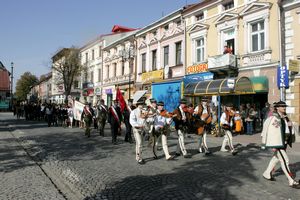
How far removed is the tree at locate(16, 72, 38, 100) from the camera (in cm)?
8894

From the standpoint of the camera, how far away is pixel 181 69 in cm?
2703

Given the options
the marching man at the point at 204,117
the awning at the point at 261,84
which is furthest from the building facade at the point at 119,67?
the marching man at the point at 204,117

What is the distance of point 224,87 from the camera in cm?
1881

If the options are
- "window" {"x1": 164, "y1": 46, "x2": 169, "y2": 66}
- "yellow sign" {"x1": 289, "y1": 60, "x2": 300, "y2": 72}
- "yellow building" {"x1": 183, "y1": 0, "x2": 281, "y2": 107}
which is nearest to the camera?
"yellow sign" {"x1": 289, "y1": 60, "x2": 300, "y2": 72}

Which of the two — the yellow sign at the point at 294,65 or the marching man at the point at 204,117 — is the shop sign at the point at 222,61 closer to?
the yellow sign at the point at 294,65

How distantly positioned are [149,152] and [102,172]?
3.70m

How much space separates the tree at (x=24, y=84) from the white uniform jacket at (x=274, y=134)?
8760 cm

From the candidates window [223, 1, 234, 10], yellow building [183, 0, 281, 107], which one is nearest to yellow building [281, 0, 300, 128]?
yellow building [183, 0, 281, 107]

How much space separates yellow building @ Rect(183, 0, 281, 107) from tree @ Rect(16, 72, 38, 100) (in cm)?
7273

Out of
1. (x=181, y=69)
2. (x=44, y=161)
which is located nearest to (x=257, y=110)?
(x=181, y=69)

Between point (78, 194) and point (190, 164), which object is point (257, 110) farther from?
point (78, 194)

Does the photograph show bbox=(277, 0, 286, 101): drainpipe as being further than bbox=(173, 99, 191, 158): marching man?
Yes

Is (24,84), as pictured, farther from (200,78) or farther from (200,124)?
(200,124)

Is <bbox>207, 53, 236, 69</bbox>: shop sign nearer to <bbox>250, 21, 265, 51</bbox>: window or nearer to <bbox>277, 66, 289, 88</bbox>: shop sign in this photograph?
<bbox>250, 21, 265, 51</bbox>: window
